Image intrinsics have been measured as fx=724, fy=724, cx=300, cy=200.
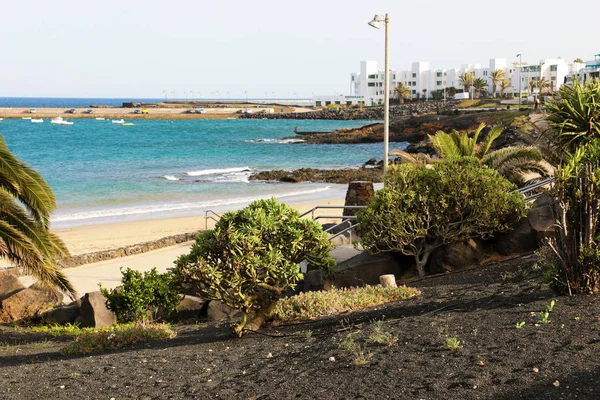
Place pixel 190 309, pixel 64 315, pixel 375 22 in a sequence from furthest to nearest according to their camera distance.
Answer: pixel 375 22
pixel 64 315
pixel 190 309

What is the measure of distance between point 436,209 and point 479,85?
13322cm

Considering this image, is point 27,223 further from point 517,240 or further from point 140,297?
point 517,240

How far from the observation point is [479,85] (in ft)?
459

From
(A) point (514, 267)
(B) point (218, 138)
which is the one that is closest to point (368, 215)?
(A) point (514, 267)

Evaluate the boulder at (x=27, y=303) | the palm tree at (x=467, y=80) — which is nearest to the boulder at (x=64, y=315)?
the boulder at (x=27, y=303)

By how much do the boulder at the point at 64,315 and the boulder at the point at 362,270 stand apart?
192 inches

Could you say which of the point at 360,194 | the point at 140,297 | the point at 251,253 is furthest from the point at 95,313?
the point at 360,194

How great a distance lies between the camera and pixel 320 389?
619 cm

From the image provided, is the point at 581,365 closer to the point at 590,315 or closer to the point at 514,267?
the point at 590,315

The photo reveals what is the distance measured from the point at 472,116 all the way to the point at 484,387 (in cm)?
7945

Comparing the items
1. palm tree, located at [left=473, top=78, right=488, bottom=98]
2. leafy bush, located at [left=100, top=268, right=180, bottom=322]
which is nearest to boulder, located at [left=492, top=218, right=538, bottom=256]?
leafy bush, located at [left=100, top=268, right=180, bottom=322]

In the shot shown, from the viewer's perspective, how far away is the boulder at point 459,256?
502 inches

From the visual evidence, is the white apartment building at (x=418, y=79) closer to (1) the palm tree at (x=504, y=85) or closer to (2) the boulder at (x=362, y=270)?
(1) the palm tree at (x=504, y=85)

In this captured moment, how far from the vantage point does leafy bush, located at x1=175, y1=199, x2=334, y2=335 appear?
325 inches
